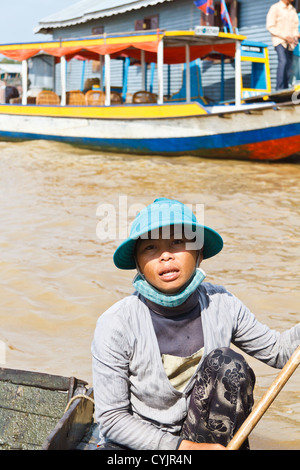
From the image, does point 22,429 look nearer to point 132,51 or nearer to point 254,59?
point 254,59

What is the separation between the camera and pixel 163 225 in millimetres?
1931

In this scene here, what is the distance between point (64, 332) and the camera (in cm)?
396

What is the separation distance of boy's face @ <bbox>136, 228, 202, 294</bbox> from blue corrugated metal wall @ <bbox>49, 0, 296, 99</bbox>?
11820mm

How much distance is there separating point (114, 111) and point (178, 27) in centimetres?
550

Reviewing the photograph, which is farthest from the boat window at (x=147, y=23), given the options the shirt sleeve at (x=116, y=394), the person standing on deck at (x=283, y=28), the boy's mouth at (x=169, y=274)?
the shirt sleeve at (x=116, y=394)

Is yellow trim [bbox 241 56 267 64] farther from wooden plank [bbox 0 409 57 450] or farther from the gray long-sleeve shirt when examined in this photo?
the gray long-sleeve shirt

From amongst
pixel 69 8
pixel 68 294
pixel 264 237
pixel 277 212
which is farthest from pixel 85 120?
pixel 69 8

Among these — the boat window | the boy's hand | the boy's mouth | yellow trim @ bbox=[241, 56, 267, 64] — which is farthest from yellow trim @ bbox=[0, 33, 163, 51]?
the boy's hand

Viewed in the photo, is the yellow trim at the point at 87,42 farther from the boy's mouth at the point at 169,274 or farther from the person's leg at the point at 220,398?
the person's leg at the point at 220,398

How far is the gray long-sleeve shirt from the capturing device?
76.4 inches

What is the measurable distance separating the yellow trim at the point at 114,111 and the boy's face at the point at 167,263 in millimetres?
8495

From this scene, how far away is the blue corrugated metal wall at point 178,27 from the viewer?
43.6ft

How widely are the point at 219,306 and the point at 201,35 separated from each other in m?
9.40

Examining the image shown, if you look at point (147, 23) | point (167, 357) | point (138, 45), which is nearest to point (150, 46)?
point (138, 45)
